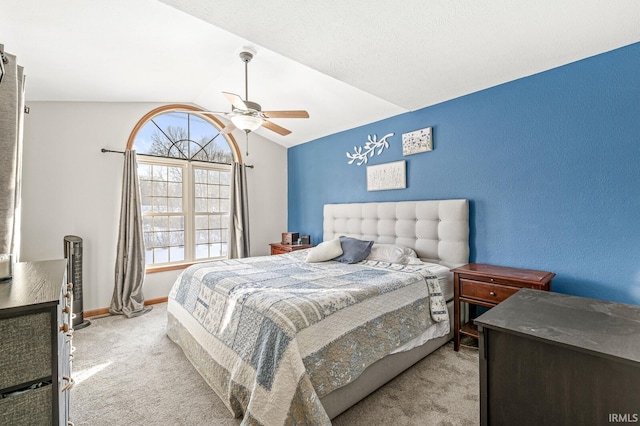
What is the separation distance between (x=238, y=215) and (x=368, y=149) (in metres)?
2.27

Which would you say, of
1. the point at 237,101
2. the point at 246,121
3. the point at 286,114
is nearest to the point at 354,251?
the point at 286,114

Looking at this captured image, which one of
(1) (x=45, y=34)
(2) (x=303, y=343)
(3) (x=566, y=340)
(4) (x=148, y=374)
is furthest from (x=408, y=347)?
(1) (x=45, y=34)

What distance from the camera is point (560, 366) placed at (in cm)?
120

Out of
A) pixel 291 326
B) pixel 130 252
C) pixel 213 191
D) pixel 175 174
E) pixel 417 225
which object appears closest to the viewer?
pixel 291 326

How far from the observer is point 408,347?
2.31 meters

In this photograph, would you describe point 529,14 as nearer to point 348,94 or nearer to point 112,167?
point 348,94

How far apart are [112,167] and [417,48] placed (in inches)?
153

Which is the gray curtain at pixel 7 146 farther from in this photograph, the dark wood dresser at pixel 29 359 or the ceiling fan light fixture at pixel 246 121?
the ceiling fan light fixture at pixel 246 121

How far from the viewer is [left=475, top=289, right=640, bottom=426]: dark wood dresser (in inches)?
42.9

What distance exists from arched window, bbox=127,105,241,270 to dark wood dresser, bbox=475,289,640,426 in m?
4.29

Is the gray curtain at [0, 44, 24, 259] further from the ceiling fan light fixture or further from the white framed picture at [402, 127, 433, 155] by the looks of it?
the white framed picture at [402, 127, 433, 155]

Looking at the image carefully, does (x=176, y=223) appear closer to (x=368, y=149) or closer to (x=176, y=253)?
(x=176, y=253)

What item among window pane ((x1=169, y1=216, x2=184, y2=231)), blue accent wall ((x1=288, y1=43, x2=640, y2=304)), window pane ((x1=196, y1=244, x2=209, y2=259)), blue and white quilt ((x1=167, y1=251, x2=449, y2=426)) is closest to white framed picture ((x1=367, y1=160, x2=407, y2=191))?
blue accent wall ((x1=288, y1=43, x2=640, y2=304))

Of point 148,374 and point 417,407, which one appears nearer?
point 417,407
